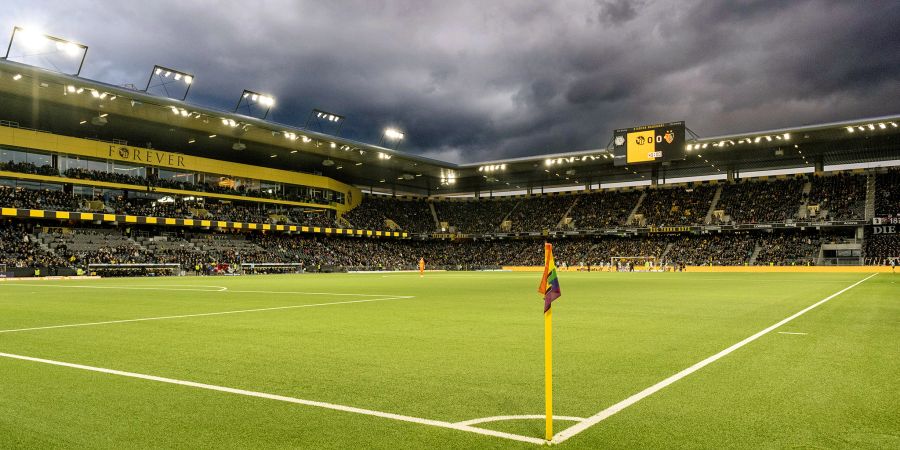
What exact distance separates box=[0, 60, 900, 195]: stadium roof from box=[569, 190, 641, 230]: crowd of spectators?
2.66m

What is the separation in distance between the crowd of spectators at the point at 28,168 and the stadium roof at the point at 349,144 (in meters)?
3.39

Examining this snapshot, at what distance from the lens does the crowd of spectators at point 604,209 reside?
7619cm

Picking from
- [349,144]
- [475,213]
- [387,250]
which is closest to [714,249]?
[475,213]

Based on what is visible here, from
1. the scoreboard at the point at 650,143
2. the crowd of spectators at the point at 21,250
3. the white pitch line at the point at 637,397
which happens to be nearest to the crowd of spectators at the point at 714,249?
the scoreboard at the point at 650,143

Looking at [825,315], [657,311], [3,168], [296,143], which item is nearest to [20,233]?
[3,168]

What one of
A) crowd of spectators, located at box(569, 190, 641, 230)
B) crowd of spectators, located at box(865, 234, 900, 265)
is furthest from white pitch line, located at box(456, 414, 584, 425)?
crowd of spectators, located at box(569, 190, 641, 230)

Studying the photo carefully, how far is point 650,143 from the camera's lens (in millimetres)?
53969

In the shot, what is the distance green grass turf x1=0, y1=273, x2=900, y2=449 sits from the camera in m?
4.41

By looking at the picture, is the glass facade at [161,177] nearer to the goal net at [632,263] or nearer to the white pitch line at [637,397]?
the goal net at [632,263]

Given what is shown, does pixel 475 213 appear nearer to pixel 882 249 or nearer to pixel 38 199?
pixel 882 249

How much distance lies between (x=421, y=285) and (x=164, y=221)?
36.0 metres

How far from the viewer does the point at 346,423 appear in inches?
185

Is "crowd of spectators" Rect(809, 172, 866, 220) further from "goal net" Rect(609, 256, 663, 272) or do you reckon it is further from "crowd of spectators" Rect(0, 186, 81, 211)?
"crowd of spectators" Rect(0, 186, 81, 211)

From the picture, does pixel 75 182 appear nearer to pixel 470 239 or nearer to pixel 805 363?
pixel 470 239
